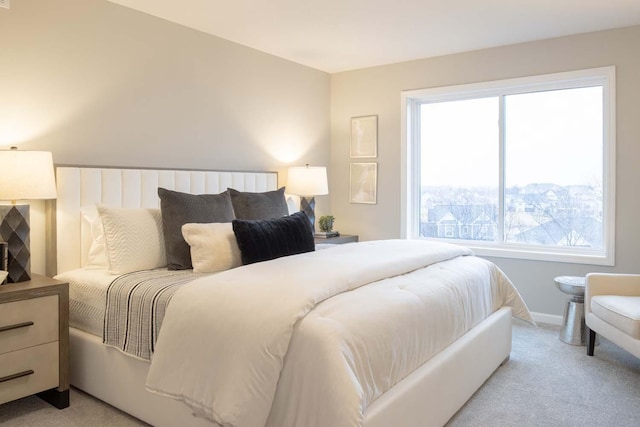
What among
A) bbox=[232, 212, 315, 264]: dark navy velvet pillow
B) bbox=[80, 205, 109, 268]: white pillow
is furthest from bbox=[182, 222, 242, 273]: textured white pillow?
bbox=[80, 205, 109, 268]: white pillow

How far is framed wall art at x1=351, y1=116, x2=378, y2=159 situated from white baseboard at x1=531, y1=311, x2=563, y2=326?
84.9 inches

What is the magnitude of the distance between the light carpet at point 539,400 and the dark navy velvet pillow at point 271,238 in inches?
40.7

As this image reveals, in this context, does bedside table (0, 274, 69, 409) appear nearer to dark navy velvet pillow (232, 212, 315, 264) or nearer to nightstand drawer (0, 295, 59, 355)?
nightstand drawer (0, 295, 59, 355)

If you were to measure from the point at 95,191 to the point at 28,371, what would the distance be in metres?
1.19

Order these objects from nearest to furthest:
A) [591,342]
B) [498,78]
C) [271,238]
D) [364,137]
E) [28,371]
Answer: [28,371] < [271,238] < [591,342] < [498,78] < [364,137]

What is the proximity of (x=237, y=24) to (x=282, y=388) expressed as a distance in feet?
9.74

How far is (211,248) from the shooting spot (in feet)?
9.21

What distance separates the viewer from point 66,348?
2631 mm

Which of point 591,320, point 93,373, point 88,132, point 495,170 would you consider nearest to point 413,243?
point 591,320

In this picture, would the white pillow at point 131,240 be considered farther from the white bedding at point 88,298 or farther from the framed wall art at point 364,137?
the framed wall art at point 364,137

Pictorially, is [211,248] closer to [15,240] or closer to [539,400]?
[15,240]

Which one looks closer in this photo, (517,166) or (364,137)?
(517,166)

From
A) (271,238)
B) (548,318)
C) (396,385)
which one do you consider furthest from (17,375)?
(548,318)

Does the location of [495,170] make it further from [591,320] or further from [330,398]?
[330,398]
